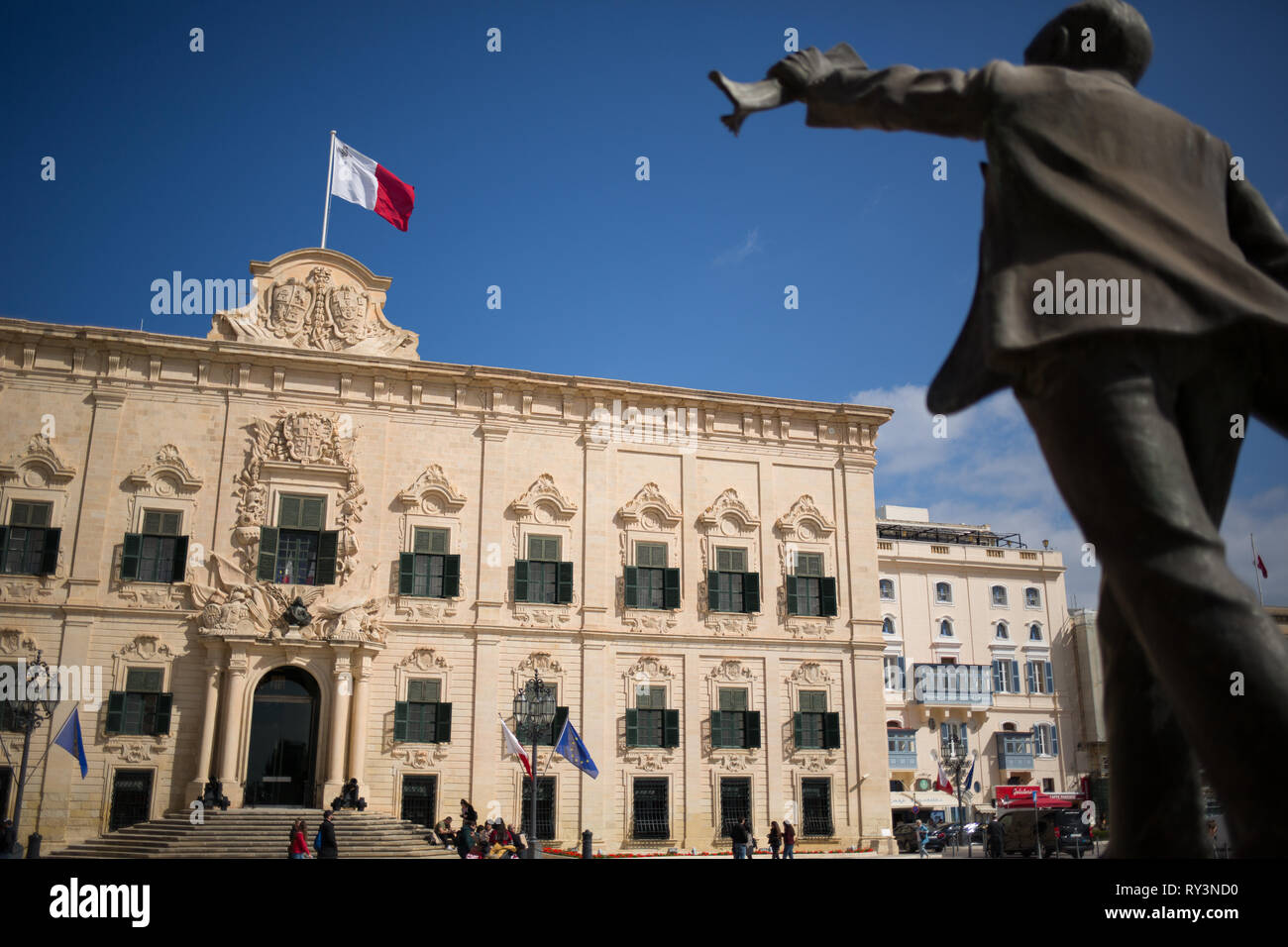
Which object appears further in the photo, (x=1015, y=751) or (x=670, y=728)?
(x=1015, y=751)

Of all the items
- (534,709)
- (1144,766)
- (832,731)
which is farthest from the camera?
(832,731)

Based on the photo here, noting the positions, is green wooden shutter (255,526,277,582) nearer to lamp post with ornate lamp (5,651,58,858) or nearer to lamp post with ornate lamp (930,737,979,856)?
lamp post with ornate lamp (5,651,58,858)

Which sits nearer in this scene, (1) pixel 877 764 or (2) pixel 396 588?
(2) pixel 396 588

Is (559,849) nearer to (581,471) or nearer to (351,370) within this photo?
(581,471)

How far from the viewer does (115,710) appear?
2225 centimetres

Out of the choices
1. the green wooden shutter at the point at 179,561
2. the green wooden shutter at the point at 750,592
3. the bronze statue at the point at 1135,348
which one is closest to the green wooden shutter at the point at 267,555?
A: the green wooden shutter at the point at 179,561

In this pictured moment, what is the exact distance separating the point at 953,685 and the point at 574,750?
23.9 metres

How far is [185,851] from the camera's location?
1939 cm

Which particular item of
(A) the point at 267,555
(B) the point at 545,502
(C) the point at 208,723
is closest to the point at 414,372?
(B) the point at 545,502

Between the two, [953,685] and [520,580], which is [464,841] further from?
[953,685]

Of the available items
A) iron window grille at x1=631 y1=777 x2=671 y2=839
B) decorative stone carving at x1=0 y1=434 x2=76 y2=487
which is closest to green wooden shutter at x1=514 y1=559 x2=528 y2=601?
iron window grille at x1=631 y1=777 x2=671 y2=839

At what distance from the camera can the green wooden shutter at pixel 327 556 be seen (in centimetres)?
2414

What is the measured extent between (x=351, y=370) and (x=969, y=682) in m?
28.3
